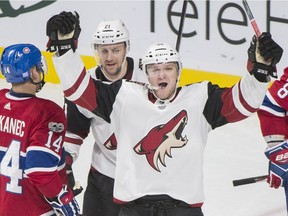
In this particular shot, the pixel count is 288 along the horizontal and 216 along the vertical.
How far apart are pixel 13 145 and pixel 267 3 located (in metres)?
2.82

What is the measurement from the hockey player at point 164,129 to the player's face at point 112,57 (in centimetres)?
45

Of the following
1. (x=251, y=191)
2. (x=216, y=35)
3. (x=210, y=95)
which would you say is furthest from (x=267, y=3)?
(x=210, y=95)

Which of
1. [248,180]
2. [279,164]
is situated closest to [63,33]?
[279,164]

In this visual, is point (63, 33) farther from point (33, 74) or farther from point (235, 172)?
point (235, 172)

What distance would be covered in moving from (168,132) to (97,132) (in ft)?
1.77

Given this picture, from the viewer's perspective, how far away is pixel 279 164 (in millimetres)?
4098

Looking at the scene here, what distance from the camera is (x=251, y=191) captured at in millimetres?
5199

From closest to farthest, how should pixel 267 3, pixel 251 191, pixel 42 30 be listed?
1. pixel 251 191
2. pixel 267 3
3. pixel 42 30

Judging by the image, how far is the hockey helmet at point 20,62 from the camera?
3484mm

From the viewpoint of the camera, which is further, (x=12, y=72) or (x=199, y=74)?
(x=199, y=74)

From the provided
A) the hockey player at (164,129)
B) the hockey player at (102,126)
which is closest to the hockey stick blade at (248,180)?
the hockey player at (102,126)

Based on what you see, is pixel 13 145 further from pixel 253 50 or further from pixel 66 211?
pixel 253 50

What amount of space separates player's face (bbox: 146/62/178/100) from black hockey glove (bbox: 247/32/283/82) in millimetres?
282

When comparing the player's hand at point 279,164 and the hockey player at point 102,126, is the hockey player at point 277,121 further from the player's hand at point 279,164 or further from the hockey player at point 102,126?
the hockey player at point 102,126
